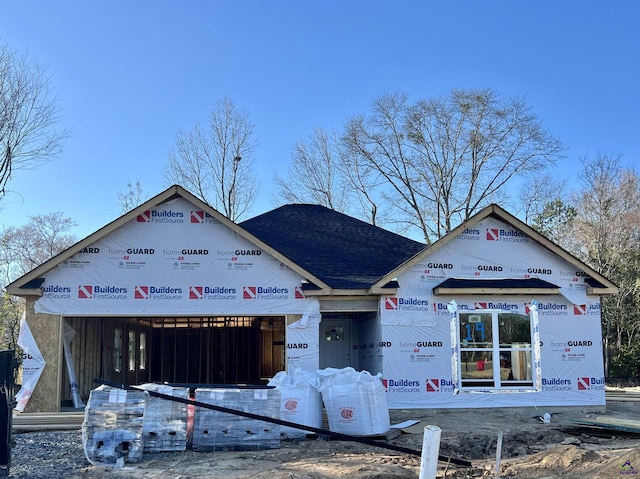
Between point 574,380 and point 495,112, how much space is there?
24986mm

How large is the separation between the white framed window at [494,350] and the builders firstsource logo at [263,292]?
13.5 feet

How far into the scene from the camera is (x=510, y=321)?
14.5 meters

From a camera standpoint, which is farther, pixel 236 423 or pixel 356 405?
pixel 356 405

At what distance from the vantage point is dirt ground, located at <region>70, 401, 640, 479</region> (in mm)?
7156

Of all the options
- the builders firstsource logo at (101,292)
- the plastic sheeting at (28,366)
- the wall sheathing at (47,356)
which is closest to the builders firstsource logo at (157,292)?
the builders firstsource logo at (101,292)

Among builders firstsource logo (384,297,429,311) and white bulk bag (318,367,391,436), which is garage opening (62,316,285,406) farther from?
white bulk bag (318,367,391,436)

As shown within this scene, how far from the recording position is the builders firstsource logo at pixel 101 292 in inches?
535

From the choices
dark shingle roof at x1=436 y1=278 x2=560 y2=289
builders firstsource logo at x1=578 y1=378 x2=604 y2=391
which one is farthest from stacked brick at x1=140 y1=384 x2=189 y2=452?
builders firstsource logo at x1=578 y1=378 x2=604 y2=391

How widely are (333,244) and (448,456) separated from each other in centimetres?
982

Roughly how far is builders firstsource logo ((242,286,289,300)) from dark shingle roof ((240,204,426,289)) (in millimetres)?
1051

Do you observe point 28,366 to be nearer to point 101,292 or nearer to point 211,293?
point 101,292

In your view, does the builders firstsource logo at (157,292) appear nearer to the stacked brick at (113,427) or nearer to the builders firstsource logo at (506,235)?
the stacked brick at (113,427)

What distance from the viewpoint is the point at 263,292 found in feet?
46.1

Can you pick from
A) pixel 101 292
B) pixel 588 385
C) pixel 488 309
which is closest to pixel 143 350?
pixel 101 292
